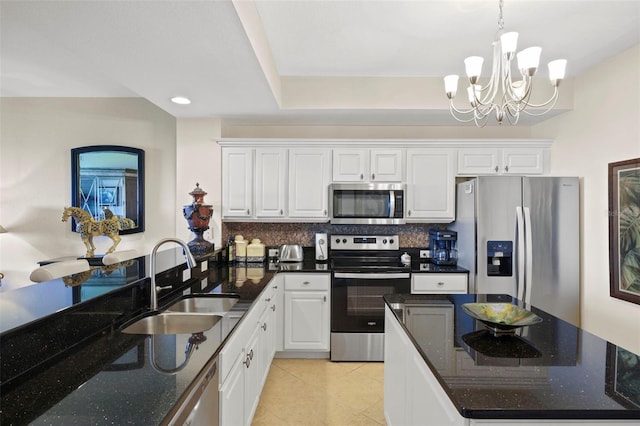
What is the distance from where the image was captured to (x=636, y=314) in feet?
7.92

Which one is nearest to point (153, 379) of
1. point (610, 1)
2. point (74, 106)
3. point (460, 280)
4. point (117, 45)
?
point (117, 45)

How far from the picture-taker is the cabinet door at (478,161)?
11.1ft

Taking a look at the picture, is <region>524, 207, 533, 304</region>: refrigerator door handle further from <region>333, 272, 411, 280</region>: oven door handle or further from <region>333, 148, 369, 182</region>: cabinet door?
<region>333, 148, 369, 182</region>: cabinet door

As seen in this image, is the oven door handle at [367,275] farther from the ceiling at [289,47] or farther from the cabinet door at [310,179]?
the ceiling at [289,47]

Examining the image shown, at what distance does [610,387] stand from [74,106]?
4825 mm

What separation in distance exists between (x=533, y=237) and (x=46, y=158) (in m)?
5.04

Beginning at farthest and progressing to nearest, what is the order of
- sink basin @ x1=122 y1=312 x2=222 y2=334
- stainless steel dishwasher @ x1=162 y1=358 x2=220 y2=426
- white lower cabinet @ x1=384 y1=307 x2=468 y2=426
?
sink basin @ x1=122 y1=312 x2=222 y2=334
white lower cabinet @ x1=384 y1=307 x2=468 y2=426
stainless steel dishwasher @ x1=162 y1=358 x2=220 y2=426

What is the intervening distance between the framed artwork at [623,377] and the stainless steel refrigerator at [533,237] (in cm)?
167

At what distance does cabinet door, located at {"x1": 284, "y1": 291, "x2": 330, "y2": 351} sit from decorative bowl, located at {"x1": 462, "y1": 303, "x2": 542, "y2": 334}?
173 centimetres

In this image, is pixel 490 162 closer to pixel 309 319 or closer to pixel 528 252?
pixel 528 252

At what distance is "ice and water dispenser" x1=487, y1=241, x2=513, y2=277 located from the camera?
294 cm

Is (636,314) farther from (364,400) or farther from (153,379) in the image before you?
(153,379)

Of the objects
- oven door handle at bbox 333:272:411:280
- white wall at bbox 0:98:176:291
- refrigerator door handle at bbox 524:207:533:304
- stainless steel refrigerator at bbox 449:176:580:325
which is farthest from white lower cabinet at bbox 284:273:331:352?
refrigerator door handle at bbox 524:207:533:304

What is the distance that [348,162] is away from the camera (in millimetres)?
3395
